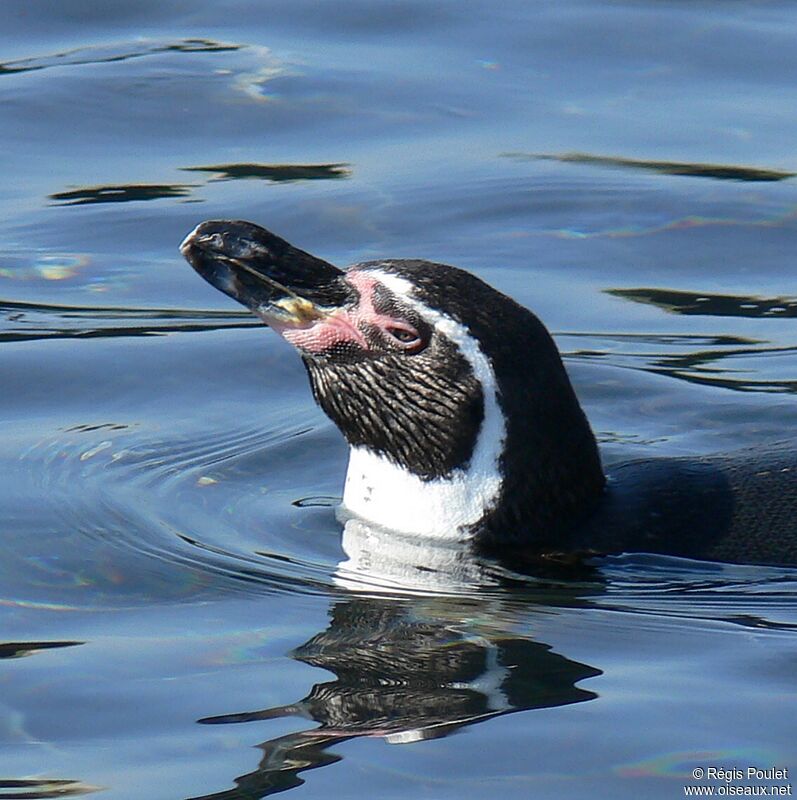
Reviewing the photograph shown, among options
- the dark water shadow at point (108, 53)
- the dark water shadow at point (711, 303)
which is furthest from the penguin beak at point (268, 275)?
the dark water shadow at point (108, 53)

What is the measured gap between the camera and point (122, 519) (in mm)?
7574

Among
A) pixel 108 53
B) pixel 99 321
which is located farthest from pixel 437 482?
pixel 108 53

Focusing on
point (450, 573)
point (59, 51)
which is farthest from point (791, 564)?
point (59, 51)

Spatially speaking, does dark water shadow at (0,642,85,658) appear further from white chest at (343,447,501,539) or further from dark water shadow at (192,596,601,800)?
white chest at (343,447,501,539)

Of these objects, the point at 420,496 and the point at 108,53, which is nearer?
the point at 420,496

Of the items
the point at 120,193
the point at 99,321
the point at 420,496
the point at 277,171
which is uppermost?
the point at 277,171

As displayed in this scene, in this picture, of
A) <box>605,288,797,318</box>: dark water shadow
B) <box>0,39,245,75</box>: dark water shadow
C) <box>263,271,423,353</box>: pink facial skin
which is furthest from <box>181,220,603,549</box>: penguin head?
<box>0,39,245,75</box>: dark water shadow

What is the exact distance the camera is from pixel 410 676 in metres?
5.94

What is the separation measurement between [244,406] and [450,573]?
2.26m

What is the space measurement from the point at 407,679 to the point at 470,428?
1.30 m

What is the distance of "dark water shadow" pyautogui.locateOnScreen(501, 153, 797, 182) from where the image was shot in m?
11.9

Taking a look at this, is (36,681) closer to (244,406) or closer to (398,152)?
(244,406)

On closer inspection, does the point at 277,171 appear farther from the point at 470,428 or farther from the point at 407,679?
the point at 407,679

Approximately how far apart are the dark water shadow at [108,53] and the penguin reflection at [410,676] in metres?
7.90
